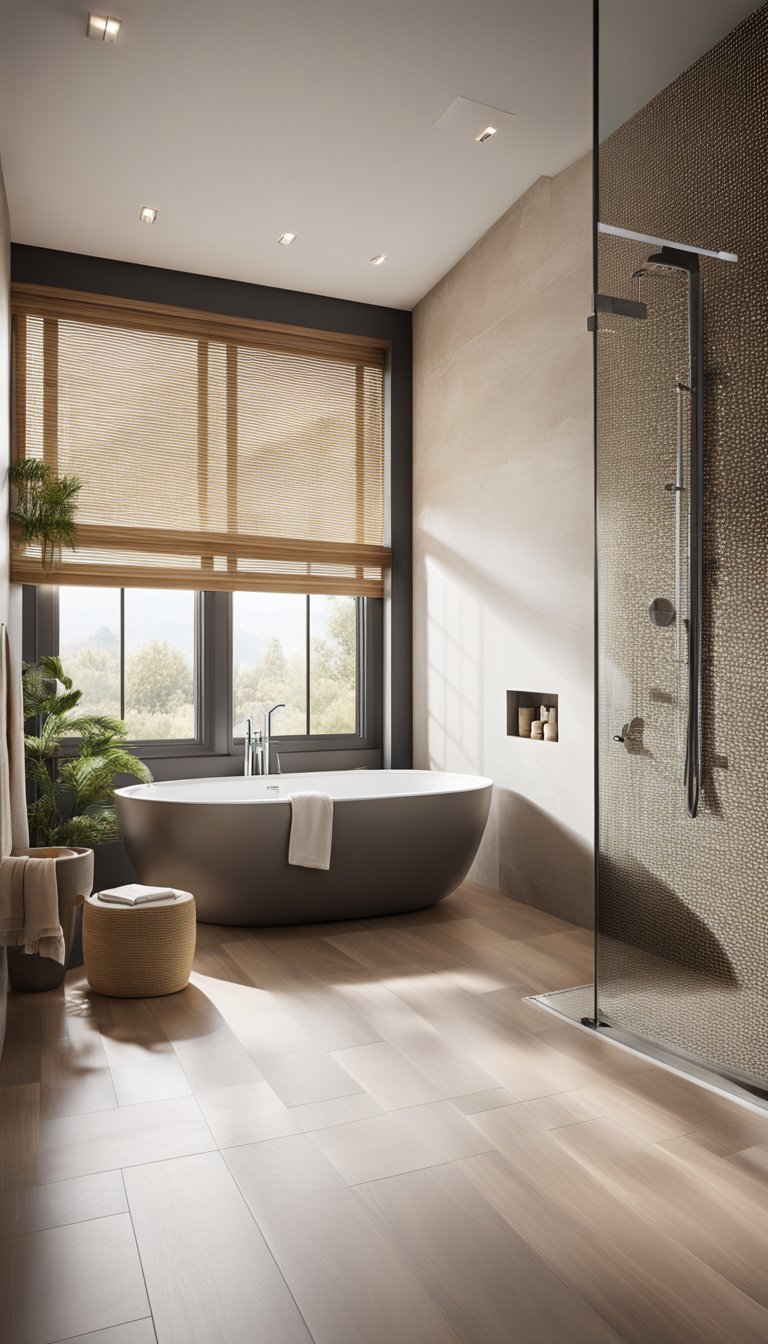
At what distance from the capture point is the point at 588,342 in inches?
157

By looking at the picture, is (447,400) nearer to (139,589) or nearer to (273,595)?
(273,595)

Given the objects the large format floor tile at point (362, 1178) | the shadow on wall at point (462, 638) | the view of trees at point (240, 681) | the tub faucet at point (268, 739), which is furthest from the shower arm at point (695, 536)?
the view of trees at point (240, 681)

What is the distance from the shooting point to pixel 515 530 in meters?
4.54

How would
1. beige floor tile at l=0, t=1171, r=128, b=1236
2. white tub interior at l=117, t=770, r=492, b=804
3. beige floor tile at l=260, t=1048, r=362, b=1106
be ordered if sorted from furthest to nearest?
white tub interior at l=117, t=770, r=492, b=804 → beige floor tile at l=260, t=1048, r=362, b=1106 → beige floor tile at l=0, t=1171, r=128, b=1236

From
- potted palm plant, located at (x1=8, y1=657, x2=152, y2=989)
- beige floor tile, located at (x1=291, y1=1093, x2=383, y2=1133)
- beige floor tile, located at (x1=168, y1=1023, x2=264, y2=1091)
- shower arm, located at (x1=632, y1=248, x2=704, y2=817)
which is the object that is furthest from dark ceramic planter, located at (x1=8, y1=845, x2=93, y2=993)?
shower arm, located at (x1=632, y1=248, x2=704, y2=817)

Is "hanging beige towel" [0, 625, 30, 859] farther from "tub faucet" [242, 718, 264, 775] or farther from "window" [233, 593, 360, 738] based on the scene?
"window" [233, 593, 360, 738]

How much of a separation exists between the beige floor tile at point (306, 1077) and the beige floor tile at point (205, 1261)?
14.0 inches

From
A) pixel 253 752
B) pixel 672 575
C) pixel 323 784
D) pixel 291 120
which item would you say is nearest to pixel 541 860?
pixel 323 784

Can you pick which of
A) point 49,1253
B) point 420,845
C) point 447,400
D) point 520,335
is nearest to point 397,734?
point 420,845

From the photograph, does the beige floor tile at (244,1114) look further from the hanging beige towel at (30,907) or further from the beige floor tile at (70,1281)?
the hanging beige towel at (30,907)

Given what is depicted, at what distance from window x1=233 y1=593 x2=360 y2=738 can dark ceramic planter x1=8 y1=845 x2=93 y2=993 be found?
1894 mm

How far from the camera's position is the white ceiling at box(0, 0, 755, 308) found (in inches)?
123

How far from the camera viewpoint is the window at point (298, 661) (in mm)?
5367

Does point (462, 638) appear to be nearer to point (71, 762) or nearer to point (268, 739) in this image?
point (268, 739)
